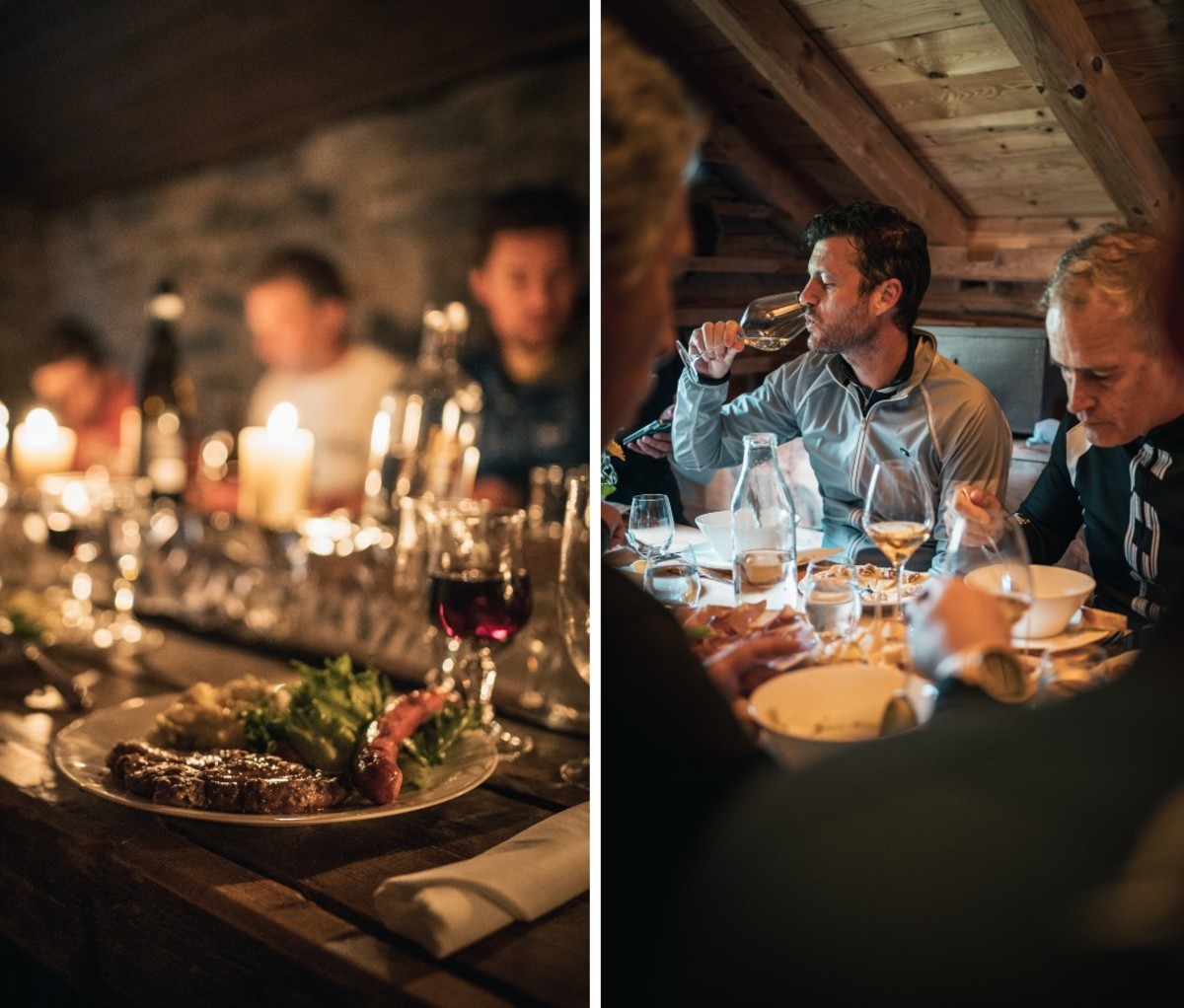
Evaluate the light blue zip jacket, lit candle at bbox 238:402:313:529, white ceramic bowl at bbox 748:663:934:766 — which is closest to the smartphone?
the light blue zip jacket

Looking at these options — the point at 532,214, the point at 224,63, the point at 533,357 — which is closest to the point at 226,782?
the point at 533,357

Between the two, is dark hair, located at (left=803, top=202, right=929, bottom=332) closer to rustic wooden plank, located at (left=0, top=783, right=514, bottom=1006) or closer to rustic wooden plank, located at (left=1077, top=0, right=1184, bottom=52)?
rustic wooden plank, located at (left=1077, top=0, right=1184, bottom=52)

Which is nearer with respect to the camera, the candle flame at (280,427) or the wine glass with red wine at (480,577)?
the wine glass with red wine at (480,577)

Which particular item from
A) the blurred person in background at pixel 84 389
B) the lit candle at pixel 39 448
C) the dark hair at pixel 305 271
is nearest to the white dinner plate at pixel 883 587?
the lit candle at pixel 39 448

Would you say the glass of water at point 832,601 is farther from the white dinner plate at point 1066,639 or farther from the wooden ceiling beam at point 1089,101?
the wooden ceiling beam at point 1089,101

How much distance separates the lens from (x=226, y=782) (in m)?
0.96

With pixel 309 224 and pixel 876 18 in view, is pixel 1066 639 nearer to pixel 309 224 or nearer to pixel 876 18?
pixel 876 18

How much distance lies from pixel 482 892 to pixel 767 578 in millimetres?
321

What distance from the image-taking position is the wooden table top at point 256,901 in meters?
0.78

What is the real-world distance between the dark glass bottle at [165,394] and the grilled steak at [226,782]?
3.11 meters

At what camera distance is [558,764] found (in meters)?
1.12

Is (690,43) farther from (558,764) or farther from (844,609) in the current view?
(558,764)

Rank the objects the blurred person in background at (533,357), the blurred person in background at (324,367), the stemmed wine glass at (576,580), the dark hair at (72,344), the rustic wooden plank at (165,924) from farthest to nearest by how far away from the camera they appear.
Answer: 1. the dark hair at (72,344)
2. the blurred person in background at (324,367)
3. the blurred person in background at (533,357)
4. the stemmed wine glass at (576,580)
5. the rustic wooden plank at (165,924)

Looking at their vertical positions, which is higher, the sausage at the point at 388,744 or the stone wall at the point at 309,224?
the stone wall at the point at 309,224
